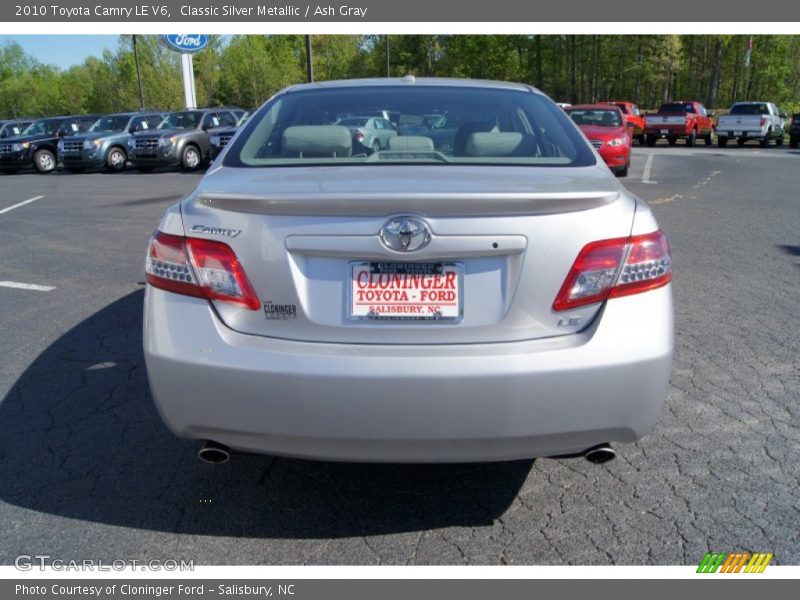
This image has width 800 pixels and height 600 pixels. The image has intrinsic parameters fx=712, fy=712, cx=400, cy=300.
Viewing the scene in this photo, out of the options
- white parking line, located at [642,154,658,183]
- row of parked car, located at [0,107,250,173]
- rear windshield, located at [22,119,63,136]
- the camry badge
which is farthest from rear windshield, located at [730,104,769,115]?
the camry badge

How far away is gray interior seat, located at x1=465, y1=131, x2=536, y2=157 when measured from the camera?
3.06 m

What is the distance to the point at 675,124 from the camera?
1077 inches

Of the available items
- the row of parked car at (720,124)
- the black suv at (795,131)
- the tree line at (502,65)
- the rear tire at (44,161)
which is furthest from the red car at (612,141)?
the tree line at (502,65)

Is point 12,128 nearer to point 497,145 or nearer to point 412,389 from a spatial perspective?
point 497,145

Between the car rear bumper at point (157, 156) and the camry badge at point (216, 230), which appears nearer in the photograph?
the camry badge at point (216, 230)

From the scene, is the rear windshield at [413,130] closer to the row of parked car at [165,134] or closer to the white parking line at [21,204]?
the white parking line at [21,204]

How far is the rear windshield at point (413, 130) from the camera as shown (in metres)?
3.02

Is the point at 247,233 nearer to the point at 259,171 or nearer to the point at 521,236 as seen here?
the point at 259,171

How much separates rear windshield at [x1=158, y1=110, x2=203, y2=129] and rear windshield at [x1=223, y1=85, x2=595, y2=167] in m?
18.8

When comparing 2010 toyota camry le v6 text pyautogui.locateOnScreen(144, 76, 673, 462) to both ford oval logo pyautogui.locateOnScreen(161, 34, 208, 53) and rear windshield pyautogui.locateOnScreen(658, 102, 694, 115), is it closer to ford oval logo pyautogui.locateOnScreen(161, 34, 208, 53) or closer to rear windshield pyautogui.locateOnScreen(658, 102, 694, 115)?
rear windshield pyautogui.locateOnScreen(658, 102, 694, 115)

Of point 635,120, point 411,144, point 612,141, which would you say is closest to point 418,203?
point 411,144

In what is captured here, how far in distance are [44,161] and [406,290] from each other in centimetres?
2314

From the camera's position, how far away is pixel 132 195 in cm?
1381

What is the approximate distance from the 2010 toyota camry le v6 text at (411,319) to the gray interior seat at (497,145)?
2.03 ft
